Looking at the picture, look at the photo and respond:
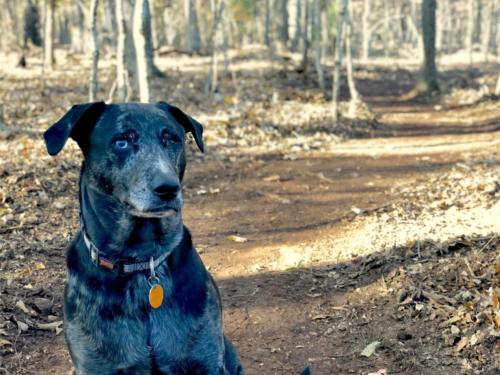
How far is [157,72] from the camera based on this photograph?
21953 mm

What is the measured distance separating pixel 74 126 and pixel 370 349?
10.4 ft

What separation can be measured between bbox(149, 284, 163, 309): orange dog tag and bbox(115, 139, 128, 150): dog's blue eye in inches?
33.1

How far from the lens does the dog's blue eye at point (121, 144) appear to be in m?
3.72

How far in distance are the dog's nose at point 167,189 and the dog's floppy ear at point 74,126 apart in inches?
27.0

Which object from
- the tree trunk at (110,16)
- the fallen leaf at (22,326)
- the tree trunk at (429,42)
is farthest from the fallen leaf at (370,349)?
the tree trunk at (110,16)

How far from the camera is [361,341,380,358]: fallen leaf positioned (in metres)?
5.36

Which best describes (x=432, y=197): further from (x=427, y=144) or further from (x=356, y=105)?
(x=356, y=105)

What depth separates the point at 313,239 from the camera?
819 cm

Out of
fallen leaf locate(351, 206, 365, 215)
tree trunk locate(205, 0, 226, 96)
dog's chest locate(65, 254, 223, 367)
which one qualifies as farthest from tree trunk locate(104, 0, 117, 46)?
dog's chest locate(65, 254, 223, 367)

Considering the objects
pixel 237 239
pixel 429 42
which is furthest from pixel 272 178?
pixel 429 42

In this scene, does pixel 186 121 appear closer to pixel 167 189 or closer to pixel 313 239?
pixel 167 189

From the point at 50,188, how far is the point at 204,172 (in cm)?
317

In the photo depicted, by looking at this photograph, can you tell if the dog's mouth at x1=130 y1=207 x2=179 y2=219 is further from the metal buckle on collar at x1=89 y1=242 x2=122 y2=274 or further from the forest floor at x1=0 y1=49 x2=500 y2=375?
the forest floor at x1=0 y1=49 x2=500 y2=375

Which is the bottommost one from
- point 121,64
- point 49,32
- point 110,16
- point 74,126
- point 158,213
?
point 158,213
